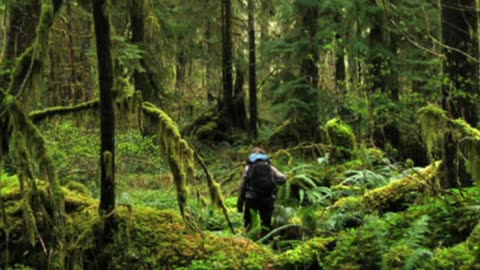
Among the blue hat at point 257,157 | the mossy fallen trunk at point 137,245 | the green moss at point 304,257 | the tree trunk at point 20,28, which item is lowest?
the green moss at point 304,257

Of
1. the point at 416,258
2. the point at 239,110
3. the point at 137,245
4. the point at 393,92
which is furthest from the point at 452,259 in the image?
the point at 239,110

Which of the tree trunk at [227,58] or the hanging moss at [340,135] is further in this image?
the tree trunk at [227,58]

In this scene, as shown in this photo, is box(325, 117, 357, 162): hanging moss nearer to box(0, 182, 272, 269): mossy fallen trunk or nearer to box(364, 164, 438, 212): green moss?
box(364, 164, 438, 212): green moss

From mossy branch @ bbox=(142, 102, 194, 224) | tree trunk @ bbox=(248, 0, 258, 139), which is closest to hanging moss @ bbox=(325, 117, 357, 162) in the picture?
mossy branch @ bbox=(142, 102, 194, 224)

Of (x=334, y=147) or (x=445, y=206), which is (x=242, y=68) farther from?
(x=445, y=206)

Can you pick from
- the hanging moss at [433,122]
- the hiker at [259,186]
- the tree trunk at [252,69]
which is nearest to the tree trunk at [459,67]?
the hanging moss at [433,122]

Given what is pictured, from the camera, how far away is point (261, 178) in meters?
9.96

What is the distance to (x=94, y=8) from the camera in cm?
669

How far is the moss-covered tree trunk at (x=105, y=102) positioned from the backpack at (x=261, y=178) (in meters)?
3.67

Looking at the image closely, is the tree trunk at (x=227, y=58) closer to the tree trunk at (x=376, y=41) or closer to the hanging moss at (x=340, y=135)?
the tree trunk at (x=376, y=41)

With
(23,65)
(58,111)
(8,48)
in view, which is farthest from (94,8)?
(8,48)

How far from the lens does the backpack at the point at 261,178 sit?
9.98m

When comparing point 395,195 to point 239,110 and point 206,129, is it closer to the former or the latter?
point 206,129

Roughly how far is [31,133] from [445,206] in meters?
5.80
